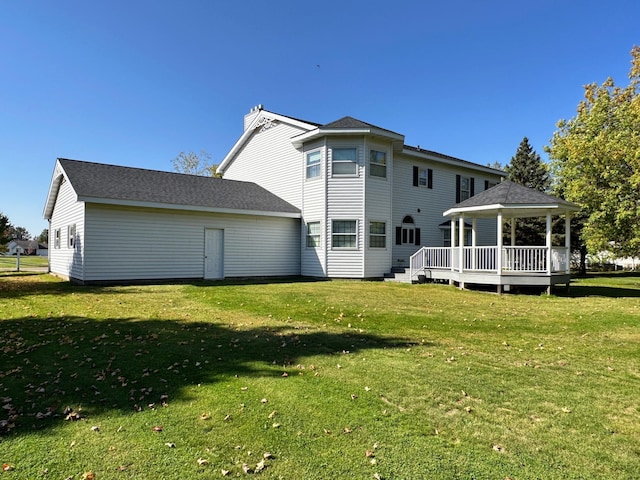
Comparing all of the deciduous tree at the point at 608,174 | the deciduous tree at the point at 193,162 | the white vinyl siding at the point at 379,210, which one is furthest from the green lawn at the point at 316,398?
the deciduous tree at the point at 193,162

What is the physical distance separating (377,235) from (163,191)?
9.53 meters

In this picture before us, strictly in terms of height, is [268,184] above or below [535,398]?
above

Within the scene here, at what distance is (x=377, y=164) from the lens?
17.7 metres

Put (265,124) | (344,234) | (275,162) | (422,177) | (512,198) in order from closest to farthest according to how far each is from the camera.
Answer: (512,198) < (344,234) < (422,177) < (275,162) < (265,124)

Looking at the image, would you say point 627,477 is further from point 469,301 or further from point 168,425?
point 469,301

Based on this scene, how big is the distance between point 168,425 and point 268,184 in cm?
1853

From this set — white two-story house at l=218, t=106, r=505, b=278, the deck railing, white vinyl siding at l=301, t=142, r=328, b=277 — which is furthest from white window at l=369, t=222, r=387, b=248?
the deck railing

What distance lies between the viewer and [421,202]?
2044 centimetres

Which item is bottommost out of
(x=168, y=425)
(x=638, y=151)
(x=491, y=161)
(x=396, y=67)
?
(x=168, y=425)

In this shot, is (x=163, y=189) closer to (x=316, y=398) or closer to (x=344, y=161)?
(x=344, y=161)

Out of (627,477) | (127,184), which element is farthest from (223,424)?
(127,184)

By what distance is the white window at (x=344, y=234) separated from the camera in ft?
57.1

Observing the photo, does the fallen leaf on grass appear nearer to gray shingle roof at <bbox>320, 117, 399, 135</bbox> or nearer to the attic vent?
gray shingle roof at <bbox>320, 117, 399, 135</bbox>

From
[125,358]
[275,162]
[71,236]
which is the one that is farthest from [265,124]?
[125,358]
